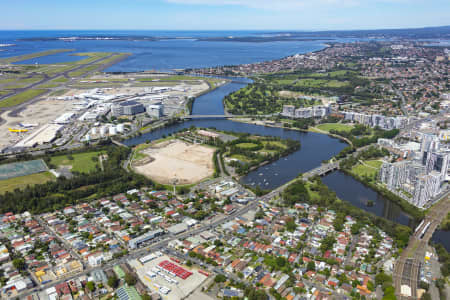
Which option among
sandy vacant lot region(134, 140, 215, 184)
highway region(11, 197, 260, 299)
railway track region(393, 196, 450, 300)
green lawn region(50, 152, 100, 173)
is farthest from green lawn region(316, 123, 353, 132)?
green lawn region(50, 152, 100, 173)

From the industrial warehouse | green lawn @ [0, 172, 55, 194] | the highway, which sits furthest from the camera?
the industrial warehouse

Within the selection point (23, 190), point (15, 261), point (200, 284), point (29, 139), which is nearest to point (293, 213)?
point (200, 284)

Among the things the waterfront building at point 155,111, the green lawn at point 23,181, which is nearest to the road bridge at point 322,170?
the green lawn at point 23,181

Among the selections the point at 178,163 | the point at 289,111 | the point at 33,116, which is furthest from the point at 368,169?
the point at 33,116

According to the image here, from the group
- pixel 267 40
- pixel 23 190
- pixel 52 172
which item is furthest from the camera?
pixel 267 40

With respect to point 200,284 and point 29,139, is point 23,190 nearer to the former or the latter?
point 29,139

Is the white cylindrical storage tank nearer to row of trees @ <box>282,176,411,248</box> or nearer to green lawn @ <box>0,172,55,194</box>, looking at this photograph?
green lawn @ <box>0,172,55,194</box>
